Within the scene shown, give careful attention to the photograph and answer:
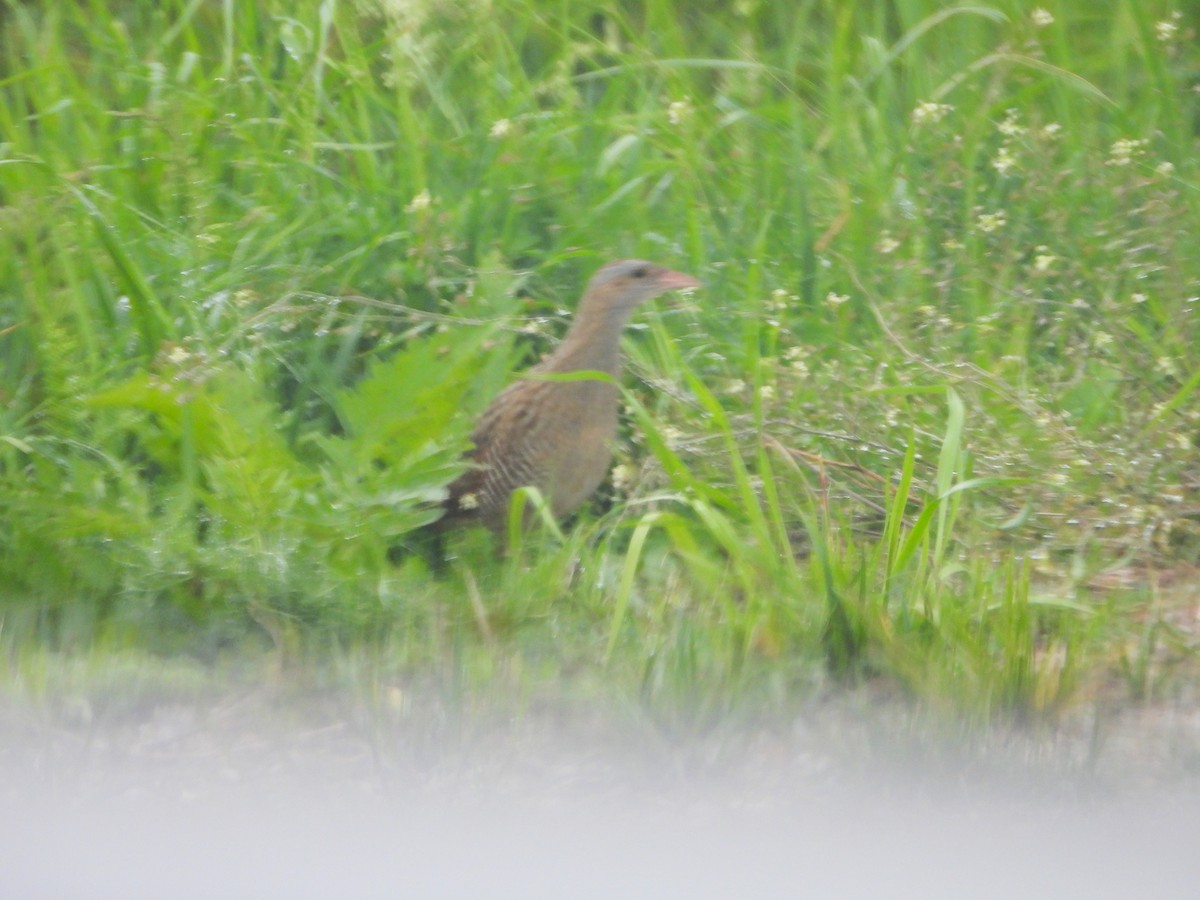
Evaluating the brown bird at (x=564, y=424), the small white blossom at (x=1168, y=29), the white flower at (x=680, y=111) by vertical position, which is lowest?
the brown bird at (x=564, y=424)

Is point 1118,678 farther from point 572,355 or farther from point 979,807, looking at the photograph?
point 572,355

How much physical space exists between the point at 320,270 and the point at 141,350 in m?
0.50

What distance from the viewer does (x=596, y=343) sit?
4.21 metres

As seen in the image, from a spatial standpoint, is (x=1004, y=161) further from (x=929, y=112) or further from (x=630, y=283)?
(x=630, y=283)

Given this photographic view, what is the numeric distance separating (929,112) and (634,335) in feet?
3.46

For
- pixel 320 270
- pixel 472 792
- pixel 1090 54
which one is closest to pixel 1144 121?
pixel 1090 54

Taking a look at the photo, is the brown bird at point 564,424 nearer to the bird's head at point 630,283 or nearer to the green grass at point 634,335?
the bird's head at point 630,283

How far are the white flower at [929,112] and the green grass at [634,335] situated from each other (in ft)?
0.03

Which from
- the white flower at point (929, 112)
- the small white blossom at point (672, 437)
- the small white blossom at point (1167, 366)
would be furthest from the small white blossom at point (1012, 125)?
the small white blossom at point (672, 437)

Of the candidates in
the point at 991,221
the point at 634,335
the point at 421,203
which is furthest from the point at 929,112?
the point at 421,203

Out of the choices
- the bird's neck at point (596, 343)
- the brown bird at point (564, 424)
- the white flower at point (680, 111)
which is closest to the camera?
the brown bird at point (564, 424)

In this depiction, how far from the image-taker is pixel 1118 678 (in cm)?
302

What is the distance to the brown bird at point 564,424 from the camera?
4.04m

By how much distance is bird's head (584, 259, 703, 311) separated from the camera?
4.20m
